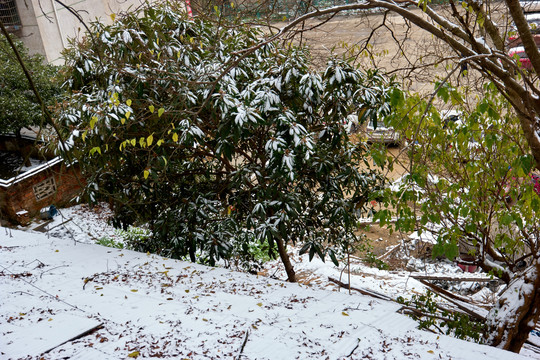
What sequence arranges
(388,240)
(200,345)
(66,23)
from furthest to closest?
1. (66,23)
2. (388,240)
3. (200,345)

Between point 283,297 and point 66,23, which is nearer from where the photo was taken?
point 283,297

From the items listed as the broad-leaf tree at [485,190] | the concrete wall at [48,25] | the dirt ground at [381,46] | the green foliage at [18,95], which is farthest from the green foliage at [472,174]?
the concrete wall at [48,25]

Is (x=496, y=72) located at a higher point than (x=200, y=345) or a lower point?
higher

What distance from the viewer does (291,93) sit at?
5578 mm

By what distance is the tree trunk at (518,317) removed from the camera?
13.1ft

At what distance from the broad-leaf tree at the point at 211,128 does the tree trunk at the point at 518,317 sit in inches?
83.2

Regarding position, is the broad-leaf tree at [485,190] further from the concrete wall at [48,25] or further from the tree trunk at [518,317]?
the concrete wall at [48,25]

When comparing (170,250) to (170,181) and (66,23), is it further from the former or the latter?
(66,23)

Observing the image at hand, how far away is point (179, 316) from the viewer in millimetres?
3197

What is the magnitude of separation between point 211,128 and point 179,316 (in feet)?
11.5

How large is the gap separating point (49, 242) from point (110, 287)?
1.51 m

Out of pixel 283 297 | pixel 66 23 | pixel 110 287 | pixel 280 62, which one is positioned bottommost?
pixel 283 297

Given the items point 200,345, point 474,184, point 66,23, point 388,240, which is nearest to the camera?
point 200,345

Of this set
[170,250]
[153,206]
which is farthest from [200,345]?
[153,206]
